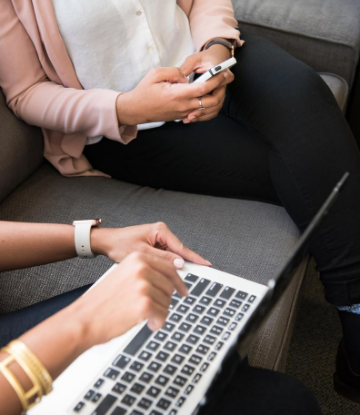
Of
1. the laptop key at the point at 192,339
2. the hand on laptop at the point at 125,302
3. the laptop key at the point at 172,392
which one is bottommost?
the laptop key at the point at 172,392

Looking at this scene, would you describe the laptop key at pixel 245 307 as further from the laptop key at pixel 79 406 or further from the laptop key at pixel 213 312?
the laptop key at pixel 79 406

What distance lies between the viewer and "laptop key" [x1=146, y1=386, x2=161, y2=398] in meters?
0.63

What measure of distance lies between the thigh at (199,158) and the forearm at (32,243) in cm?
36

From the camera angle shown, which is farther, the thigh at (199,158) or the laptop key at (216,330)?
the thigh at (199,158)

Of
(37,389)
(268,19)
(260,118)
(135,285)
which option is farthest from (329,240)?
(268,19)

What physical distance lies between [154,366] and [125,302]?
0.13 metres

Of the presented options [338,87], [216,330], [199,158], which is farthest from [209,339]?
[338,87]

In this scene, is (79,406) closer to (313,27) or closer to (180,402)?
(180,402)

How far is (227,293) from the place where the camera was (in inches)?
29.1

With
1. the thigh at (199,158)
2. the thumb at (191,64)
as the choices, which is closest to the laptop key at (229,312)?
the thigh at (199,158)

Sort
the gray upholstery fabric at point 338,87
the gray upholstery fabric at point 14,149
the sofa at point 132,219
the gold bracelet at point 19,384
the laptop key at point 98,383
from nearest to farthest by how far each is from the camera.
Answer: the gold bracelet at point 19,384 < the laptop key at point 98,383 < the sofa at point 132,219 < the gray upholstery fabric at point 14,149 < the gray upholstery fabric at point 338,87

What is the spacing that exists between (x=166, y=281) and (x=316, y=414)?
24 centimetres

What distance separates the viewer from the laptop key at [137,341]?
2.19ft

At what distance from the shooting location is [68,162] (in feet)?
3.86
